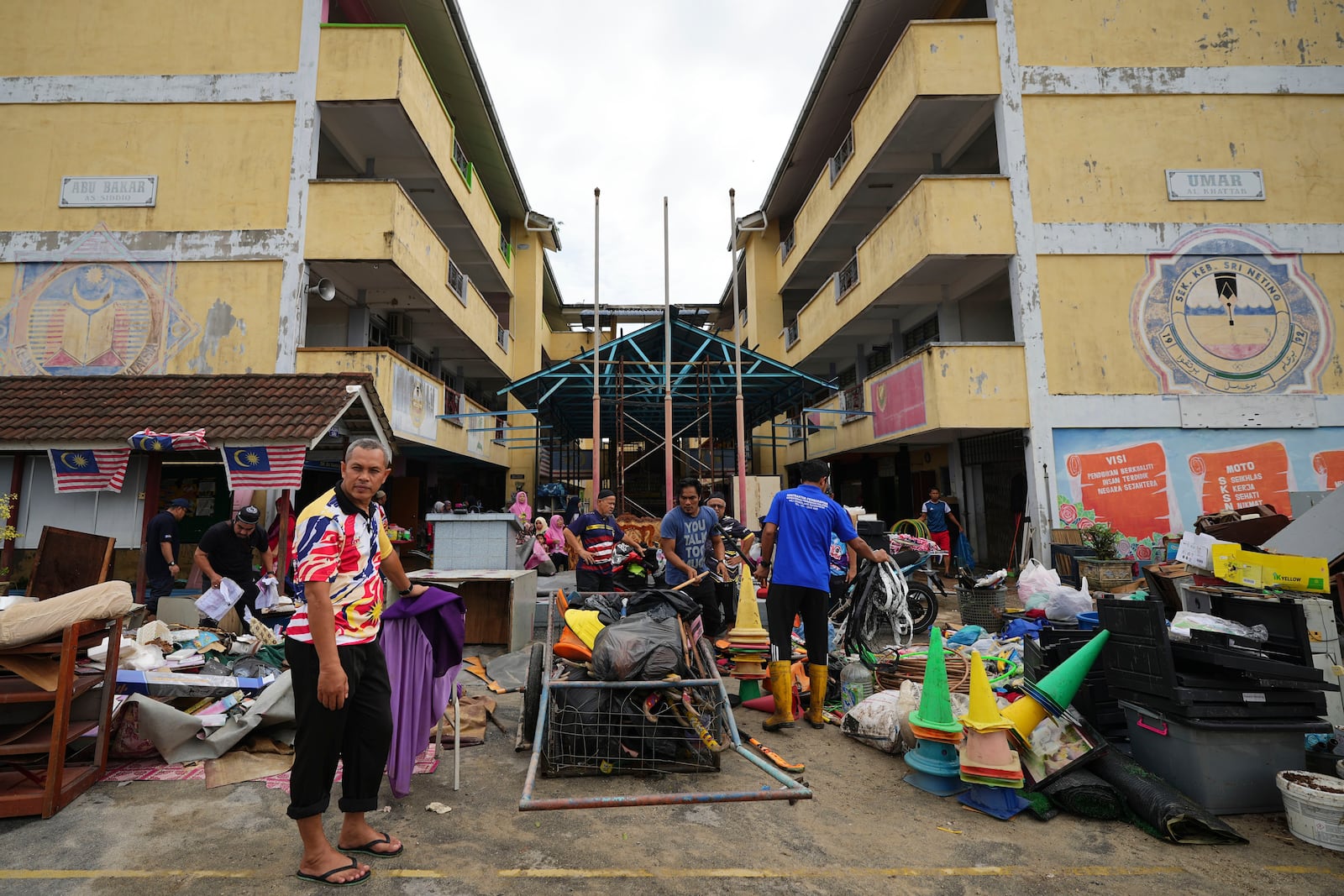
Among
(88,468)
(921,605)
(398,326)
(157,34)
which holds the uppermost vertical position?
(157,34)

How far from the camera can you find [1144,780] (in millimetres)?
→ 3438

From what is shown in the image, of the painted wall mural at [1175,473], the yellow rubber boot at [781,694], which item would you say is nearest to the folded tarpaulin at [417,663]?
the yellow rubber boot at [781,694]

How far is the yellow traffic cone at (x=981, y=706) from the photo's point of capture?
3459 millimetres

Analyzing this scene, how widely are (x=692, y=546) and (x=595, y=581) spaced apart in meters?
1.34

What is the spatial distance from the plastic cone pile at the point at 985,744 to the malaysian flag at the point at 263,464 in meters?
8.35

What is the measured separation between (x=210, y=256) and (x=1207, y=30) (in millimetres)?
19311

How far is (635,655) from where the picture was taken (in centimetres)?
383

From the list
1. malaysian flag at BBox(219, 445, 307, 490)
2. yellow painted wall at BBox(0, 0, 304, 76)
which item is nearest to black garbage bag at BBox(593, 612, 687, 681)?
malaysian flag at BBox(219, 445, 307, 490)

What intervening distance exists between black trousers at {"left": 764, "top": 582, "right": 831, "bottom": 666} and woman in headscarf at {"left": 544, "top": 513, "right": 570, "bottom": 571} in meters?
7.48

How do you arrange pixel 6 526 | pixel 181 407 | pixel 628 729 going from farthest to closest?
pixel 181 407, pixel 6 526, pixel 628 729

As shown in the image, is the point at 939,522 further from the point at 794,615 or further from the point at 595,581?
the point at 794,615

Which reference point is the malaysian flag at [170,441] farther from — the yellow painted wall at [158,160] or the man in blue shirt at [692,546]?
the man in blue shirt at [692,546]

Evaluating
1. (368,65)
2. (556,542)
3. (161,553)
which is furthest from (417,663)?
(368,65)

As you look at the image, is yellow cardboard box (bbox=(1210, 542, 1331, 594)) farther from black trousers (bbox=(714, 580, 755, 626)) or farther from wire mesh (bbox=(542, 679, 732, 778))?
black trousers (bbox=(714, 580, 755, 626))
